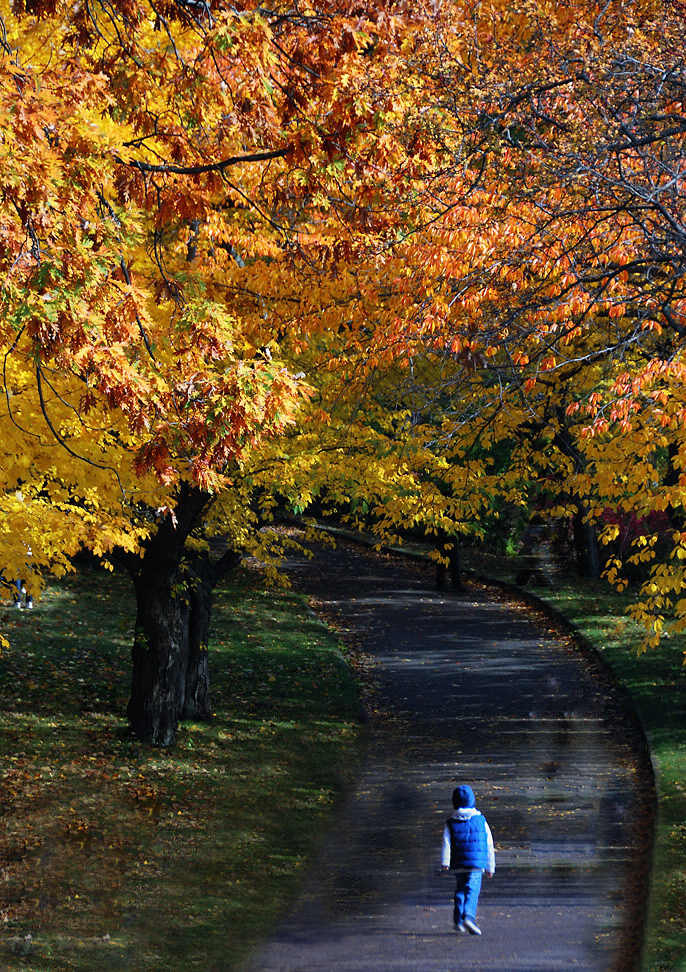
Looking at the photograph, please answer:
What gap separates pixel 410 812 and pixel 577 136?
347 inches

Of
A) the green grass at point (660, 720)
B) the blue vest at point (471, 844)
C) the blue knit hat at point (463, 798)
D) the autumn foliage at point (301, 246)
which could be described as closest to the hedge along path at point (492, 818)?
the green grass at point (660, 720)

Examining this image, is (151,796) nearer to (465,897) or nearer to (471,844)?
(465,897)

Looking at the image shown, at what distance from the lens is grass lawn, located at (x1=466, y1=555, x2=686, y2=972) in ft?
34.3

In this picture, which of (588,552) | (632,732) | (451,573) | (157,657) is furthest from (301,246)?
(588,552)

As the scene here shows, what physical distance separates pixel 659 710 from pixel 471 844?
11.0m

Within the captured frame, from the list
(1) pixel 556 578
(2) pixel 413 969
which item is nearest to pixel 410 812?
(2) pixel 413 969

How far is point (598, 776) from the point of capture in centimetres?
1639

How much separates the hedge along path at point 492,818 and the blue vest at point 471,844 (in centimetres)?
87

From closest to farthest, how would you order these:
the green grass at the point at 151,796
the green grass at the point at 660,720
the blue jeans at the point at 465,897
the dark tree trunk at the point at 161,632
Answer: the blue jeans at the point at 465,897, the green grass at the point at 660,720, the green grass at the point at 151,796, the dark tree trunk at the point at 161,632

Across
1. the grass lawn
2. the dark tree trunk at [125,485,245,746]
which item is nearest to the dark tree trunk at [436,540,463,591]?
the grass lawn

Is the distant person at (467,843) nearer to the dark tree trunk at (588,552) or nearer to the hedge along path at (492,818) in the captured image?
the hedge along path at (492,818)

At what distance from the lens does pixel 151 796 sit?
1537 centimetres

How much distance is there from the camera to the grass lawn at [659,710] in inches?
412

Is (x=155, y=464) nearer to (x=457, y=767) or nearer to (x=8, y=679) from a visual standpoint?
(x=457, y=767)
